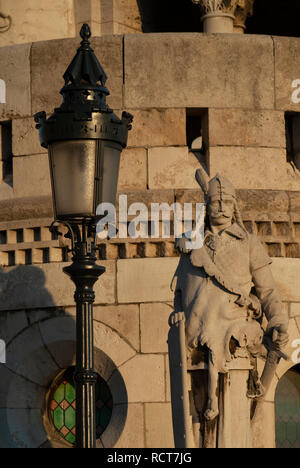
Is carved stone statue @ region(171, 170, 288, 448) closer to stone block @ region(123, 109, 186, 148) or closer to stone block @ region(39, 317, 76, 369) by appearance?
stone block @ region(123, 109, 186, 148)

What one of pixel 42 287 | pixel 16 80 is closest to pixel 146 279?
pixel 42 287

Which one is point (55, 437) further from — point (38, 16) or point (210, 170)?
point (38, 16)

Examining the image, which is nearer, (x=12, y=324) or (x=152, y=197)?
(x=152, y=197)

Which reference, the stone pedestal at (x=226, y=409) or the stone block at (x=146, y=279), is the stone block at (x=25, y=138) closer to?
the stone block at (x=146, y=279)

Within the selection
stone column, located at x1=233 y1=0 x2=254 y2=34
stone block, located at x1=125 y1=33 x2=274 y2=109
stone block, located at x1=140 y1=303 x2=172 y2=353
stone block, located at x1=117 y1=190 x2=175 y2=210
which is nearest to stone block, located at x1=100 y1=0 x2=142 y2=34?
Answer: stone column, located at x1=233 y1=0 x2=254 y2=34

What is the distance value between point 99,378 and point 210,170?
2.45 metres

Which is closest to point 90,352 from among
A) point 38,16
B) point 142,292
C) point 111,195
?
point 111,195

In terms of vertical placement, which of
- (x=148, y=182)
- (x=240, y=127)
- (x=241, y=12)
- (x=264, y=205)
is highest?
(x=241, y=12)

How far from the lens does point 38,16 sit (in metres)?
18.5

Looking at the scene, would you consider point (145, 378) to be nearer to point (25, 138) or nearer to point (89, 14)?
point (25, 138)

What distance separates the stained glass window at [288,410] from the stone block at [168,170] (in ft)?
7.39

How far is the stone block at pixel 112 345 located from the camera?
617 inches

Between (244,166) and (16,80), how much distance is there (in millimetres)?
2650

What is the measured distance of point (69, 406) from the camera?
1628cm
